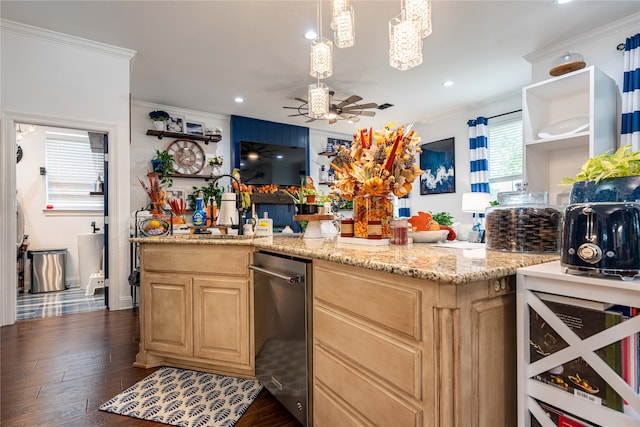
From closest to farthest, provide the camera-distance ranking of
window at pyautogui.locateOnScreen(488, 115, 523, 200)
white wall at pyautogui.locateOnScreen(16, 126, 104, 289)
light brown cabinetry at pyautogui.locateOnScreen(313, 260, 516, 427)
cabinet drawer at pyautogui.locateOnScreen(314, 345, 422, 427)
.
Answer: light brown cabinetry at pyautogui.locateOnScreen(313, 260, 516, 427)
cabinet drawer at pyautogui.locateOnScreen(314, 345, 422, 427)
white wall at pyautogui.locateOnScreen(16, 126, 104, 289)
window at pyautogui.locateOnScreen(488, 115, 523, 200)

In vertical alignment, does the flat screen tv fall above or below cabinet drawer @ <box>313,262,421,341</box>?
above

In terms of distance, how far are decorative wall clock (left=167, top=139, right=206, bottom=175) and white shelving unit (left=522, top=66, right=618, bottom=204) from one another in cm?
467

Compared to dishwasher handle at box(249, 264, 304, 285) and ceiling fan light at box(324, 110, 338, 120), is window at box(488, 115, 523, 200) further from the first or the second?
dishwasher handle at box(249, 264, 304, 285)

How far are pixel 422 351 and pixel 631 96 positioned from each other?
137 inches

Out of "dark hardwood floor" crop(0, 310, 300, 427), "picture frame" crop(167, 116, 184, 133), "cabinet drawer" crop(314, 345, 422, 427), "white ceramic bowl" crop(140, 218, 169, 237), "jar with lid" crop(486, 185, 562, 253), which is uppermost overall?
"picture frame" crop(167, 116, 184, 133)

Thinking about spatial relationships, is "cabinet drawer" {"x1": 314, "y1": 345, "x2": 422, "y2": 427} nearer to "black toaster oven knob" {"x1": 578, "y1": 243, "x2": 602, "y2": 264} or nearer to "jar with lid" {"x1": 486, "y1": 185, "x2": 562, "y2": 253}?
"black toaster oven knob" {"x1": 578, "y1": 243, "x2": 602, "y2": 264}

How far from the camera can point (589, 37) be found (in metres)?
3.21

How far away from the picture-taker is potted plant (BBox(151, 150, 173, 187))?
193 inches

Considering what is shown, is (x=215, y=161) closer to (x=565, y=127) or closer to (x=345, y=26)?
(x=345, y=26)

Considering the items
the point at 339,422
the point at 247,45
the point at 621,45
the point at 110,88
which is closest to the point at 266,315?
the point at 339,422

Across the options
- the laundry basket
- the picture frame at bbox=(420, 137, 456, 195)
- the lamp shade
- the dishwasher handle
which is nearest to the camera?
the dishwasher handle

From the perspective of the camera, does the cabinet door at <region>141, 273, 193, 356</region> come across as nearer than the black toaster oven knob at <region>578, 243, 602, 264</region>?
No

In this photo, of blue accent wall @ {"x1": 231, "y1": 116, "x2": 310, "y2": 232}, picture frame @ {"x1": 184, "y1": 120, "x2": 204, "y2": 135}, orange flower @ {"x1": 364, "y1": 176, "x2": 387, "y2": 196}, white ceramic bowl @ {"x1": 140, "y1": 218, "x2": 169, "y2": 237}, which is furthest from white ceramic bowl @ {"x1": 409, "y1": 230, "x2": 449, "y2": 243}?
picture frame @ {"x1": 184, "y1": 120, "x2": 204, "y2": 135}

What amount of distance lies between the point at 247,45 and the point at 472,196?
3305mm
